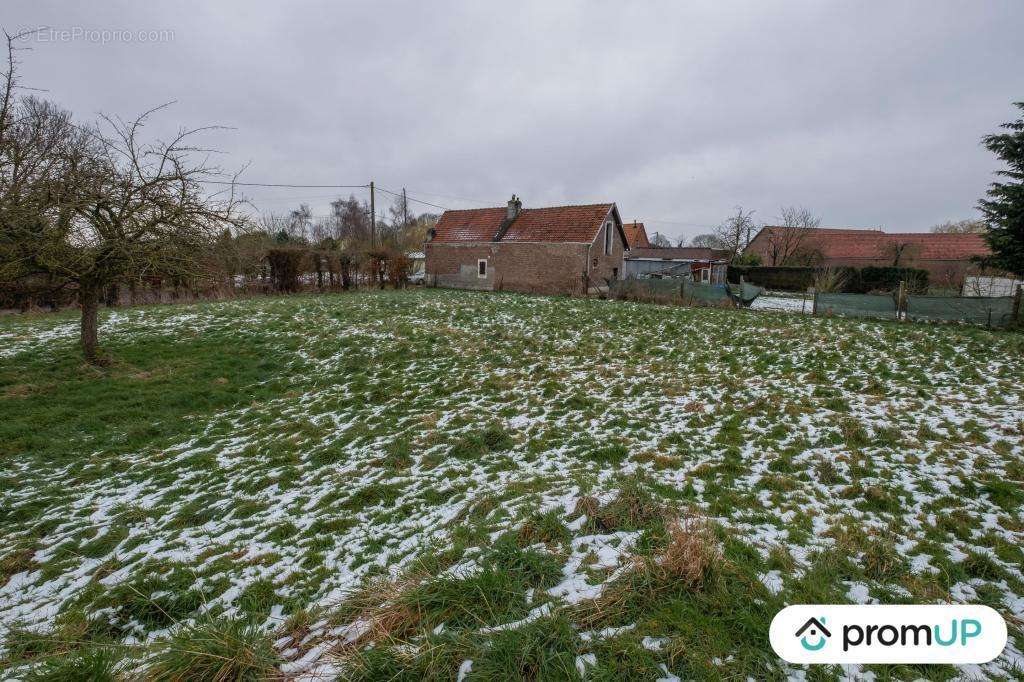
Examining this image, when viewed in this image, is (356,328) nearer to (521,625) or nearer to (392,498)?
(392,498)

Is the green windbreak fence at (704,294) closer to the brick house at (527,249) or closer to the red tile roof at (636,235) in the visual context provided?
the brick house at (527,249)

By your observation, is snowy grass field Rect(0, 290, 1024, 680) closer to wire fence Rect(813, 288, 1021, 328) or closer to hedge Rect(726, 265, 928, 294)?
wire fence Rect(813, 288, 1021, 328)

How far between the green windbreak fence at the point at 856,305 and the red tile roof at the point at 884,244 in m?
26.9

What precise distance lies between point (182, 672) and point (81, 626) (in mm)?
1539

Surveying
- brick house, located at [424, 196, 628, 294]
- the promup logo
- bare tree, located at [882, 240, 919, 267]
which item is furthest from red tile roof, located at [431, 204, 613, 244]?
the promup logo

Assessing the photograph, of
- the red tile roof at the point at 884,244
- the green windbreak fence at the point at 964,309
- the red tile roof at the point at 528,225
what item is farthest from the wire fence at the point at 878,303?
the red tile roof at the point at 884,244

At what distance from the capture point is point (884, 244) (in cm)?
→ 4062

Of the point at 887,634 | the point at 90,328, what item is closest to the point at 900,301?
the point at 887,634

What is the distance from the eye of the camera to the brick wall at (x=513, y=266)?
27797 mm

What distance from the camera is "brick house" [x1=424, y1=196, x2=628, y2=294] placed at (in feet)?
91.3

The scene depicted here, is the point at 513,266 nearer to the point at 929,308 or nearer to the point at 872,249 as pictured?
the point at 929,308

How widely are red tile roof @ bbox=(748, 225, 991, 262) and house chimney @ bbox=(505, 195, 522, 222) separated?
27714mm

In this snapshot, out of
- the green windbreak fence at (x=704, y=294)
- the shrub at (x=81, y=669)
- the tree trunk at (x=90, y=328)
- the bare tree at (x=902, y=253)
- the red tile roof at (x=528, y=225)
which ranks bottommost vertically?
the shrub at (x=81, y=669)

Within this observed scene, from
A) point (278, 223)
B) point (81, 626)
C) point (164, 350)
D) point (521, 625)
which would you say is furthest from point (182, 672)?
point (278, 223)
